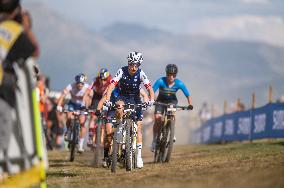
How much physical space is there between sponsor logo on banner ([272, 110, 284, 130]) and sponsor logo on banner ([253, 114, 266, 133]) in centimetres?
130

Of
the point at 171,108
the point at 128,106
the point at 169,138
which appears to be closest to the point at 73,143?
the point at 169,138

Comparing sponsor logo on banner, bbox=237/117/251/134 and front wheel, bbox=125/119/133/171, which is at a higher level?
sponsor logo on banner, bbox=237/117/251/134

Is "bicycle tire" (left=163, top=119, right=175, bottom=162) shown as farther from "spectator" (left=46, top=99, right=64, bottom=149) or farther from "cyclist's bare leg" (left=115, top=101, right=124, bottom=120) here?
"spectator" (left=46, top=99, right=64, bottom=149)

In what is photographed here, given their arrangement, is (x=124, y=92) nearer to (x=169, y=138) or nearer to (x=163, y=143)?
(x=169, y=138)

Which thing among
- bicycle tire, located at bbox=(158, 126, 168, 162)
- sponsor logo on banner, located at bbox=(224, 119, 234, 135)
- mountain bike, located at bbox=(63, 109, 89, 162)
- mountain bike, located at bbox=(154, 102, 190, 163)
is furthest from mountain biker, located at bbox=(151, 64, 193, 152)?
sponsor logo on banner, located at bbox=(224, 119, 234, 135)

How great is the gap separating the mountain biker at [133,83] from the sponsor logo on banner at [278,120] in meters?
11.5

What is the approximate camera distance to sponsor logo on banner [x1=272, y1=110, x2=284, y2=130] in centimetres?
2903

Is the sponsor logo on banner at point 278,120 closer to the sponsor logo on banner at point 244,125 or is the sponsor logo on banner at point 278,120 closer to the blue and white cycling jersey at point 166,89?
the sponsor logo on banner at point 244,125

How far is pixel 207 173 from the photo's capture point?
1454 centimetres

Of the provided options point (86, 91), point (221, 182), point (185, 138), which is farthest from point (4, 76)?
point (185, 138)

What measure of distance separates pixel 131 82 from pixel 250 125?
15893 mm

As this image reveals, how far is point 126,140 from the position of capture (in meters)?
17.3

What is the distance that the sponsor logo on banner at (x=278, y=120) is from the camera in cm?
2903

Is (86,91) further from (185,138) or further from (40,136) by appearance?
(185,138)
